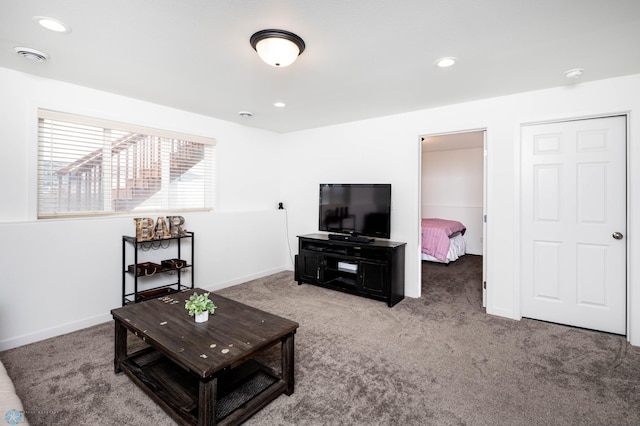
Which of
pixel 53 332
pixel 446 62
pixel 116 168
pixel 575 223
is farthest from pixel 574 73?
pixel 53 332

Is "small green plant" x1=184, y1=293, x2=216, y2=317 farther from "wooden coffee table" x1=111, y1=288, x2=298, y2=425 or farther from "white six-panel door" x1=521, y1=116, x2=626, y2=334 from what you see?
"white six-panel door" x1=521, y1=116, x2=626, y2=334

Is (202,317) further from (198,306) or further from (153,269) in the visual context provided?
(153,269)

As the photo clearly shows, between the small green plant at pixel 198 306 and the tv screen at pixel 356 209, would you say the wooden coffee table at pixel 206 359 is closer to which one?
the small green plant at pixel 198 306

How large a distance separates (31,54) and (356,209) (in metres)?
3.48

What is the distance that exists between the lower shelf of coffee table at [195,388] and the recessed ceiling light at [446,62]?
2.66m

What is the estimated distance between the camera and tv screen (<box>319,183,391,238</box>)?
4.00 metres

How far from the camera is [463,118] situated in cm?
360

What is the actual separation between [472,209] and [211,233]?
5.67m

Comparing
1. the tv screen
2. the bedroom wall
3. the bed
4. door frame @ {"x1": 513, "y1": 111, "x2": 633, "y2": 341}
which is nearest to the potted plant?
the tv screen

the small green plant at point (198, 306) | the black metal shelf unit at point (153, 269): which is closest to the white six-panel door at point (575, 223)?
the small green plant at point (198, 306)

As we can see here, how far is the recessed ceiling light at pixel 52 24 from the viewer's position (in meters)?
1.93

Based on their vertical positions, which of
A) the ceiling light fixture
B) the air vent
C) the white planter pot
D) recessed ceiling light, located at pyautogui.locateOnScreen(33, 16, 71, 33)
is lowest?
the white planter pot

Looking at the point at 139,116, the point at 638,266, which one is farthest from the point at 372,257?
the point at 139,116

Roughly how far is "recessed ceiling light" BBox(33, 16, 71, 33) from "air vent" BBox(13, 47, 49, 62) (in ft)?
1.62
